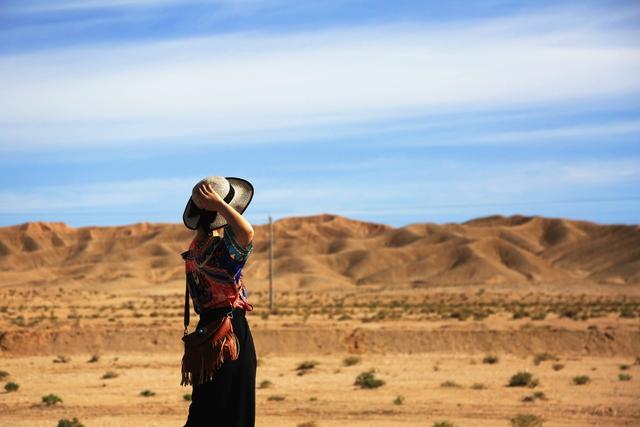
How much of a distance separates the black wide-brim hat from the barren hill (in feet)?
340

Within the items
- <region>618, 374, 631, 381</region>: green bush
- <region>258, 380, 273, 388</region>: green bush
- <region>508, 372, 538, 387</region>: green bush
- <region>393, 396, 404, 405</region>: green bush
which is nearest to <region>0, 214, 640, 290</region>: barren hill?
<region>618, 374, 631, 381</region>: green bush

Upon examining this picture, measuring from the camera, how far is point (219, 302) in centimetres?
762

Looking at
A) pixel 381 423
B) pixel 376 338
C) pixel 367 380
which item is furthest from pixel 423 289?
pixel 381 423

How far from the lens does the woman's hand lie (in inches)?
295

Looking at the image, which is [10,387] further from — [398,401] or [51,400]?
[398,401]

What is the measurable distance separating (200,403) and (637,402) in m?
14.8

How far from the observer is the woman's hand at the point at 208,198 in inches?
295

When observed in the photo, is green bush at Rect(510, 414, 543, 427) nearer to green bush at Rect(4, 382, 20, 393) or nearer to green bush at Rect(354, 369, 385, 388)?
green bush at Rect(354, 369, 385, 388)

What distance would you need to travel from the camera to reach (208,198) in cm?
752

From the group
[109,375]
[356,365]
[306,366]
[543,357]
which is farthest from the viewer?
[543,357]

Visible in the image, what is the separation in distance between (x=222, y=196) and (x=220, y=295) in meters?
0.73

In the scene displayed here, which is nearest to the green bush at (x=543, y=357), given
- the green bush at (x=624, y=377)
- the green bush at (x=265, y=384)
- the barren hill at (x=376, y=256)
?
Answer: the green bush at (x=624, y=377)

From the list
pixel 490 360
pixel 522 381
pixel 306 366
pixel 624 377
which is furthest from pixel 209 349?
pixel 490 360

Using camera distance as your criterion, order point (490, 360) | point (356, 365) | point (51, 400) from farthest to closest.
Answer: point (490, 360), point (356, 365), point (51, 400)
